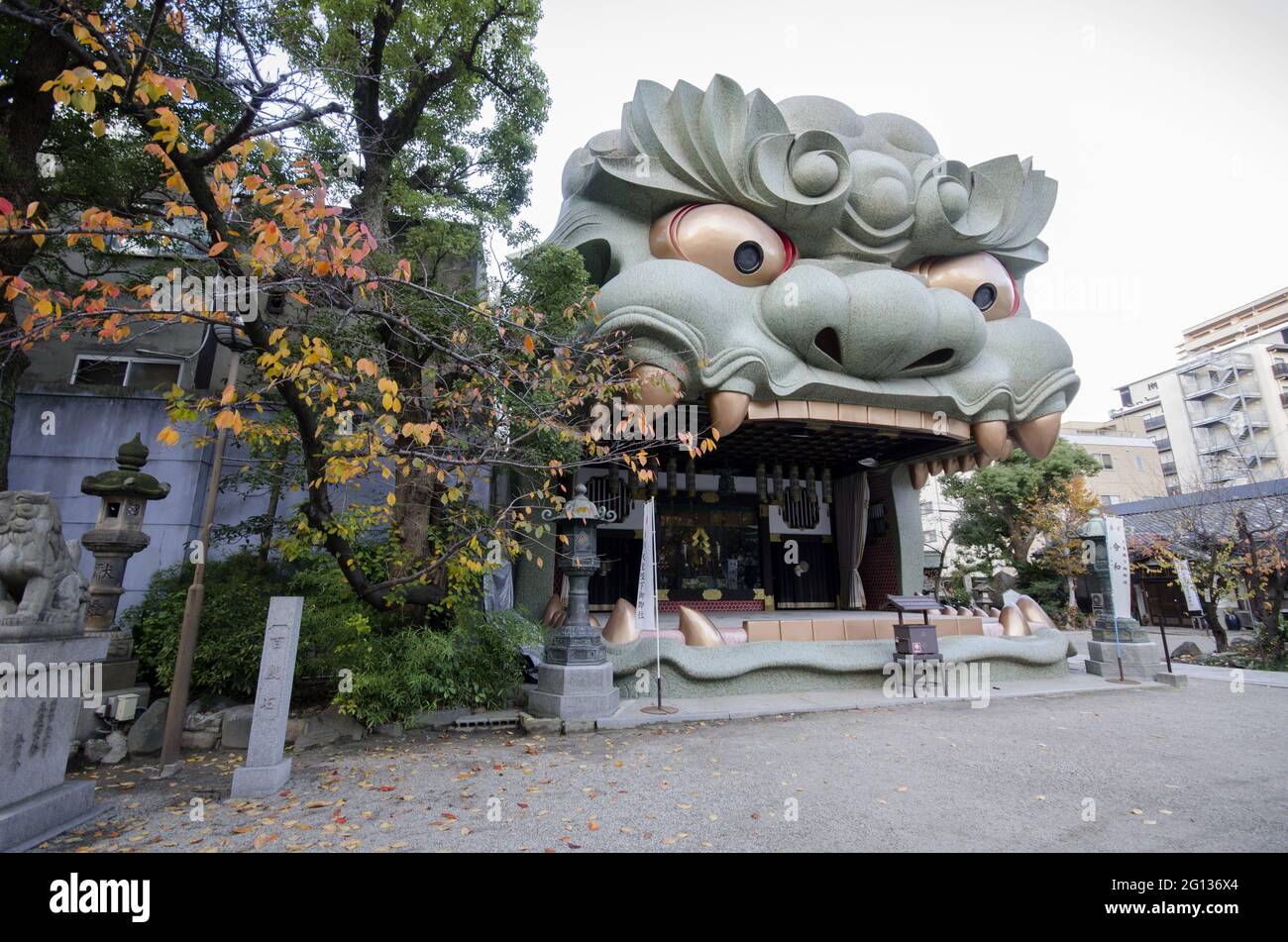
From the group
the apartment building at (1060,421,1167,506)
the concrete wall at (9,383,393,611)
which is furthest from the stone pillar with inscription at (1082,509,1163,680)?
the apartment building at (1060,421,1167,506)

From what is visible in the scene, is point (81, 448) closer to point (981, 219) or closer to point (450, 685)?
point (450, 685)

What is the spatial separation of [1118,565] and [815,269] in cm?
848

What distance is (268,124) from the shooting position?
4.46 metres

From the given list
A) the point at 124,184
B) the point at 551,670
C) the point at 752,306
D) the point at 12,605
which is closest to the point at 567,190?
the point at 752,306

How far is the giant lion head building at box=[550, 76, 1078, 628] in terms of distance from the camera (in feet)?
33.2

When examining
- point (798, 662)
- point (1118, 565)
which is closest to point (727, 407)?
point (798, 662)

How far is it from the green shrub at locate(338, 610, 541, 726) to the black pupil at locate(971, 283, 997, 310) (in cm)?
1075

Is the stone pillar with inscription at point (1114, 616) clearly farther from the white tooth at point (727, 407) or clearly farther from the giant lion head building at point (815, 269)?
the white tooth at point (727, 407)

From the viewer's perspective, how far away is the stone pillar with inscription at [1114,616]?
38.7 feet

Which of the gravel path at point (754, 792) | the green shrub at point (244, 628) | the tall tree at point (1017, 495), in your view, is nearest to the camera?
the gravel path at point (754, 792)

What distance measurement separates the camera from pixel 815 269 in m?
10.6

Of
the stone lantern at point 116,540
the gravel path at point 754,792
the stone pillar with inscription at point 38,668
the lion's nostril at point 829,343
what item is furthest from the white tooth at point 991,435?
the stone lantern at point 116,540

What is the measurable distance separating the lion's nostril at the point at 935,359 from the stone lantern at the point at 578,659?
6.73m

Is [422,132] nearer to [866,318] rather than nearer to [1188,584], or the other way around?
[866,318]
